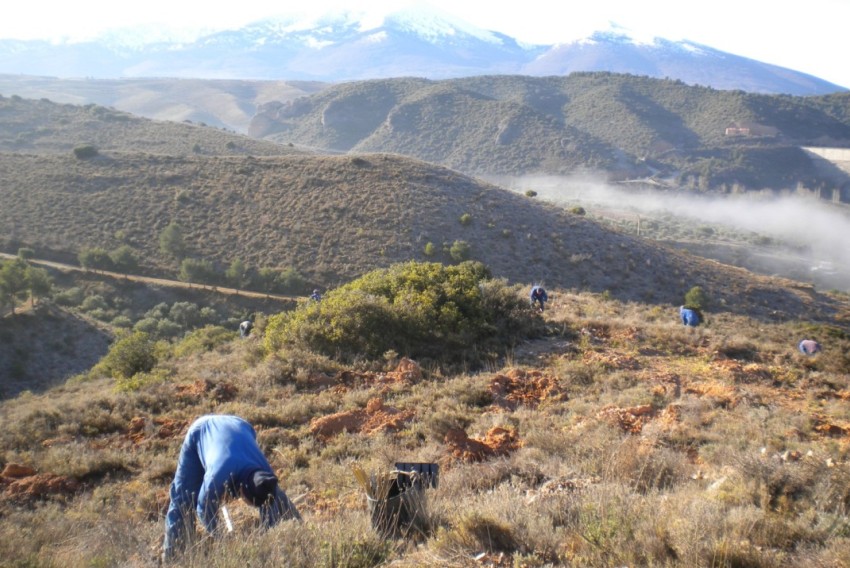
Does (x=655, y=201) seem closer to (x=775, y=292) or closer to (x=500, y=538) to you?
(x=775, y=292)

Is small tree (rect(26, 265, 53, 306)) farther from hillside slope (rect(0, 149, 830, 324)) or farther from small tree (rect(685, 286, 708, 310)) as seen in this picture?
small tree (rect(685, 286, 708, 310))

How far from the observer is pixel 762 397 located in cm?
702

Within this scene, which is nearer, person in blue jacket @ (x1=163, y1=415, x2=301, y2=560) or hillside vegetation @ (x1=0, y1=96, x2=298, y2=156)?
person in blue jacket @ (x1=163, y1=415, x2=301, y2=560)

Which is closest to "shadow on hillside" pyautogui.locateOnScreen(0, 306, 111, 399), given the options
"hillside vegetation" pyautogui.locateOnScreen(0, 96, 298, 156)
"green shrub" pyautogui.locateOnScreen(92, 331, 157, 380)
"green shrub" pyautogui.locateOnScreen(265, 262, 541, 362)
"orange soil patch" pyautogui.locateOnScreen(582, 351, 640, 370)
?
"green shrub" pyautogui.locateOnScreen(92, 331, 157, 380)

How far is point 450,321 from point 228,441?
6463mm

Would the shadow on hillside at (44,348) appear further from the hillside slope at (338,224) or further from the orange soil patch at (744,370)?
the orange soil patch at (744,370)

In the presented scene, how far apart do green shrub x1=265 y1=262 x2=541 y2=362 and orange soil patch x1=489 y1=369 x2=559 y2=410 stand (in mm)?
1303

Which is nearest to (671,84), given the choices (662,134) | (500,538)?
(662,134)

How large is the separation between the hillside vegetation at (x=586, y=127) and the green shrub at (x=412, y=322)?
6375 centimetres

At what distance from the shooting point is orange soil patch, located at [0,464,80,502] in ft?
17.5

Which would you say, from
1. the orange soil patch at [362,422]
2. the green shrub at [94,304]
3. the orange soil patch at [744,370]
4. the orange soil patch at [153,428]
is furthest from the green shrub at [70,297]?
the orange soil patch at [744,370]

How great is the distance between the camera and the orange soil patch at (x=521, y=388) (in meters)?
7.28

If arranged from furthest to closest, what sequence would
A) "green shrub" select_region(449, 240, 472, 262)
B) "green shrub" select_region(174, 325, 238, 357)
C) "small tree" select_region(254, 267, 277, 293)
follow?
"green shrub" select_region(449, 240, 472, 262)
"small tree" select_region(254, 267, 277, 293)
"green shrub" select_region(174, 325, 238, 357)

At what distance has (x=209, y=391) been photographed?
807cm
